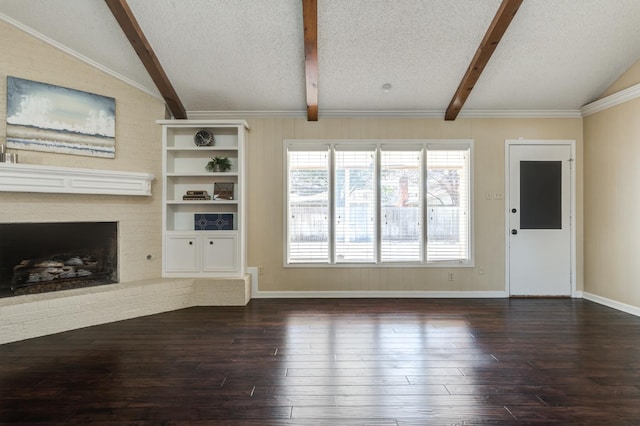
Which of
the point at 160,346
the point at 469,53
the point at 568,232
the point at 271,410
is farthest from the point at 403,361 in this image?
the point at 568,232

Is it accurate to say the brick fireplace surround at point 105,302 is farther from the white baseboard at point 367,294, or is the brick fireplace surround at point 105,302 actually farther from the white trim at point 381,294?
the white trim at point 381,294

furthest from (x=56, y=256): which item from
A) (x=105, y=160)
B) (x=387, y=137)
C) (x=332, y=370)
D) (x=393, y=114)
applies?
(x=393, y=114)

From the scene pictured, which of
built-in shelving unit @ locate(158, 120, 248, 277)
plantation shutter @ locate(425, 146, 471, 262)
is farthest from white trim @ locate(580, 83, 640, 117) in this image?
built-in shelving unit @ locate(158, 120, 248, 277)

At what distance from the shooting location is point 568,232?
4.89m

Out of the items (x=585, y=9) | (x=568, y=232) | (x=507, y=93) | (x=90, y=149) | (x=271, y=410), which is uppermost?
(x=585, y=9)

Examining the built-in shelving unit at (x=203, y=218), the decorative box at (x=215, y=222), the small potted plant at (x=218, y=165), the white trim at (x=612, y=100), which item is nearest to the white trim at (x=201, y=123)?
the built-in shelving unit at (x=203, y=218)

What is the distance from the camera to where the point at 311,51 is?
3.67 m

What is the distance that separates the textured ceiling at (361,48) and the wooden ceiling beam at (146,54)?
0.09 meters

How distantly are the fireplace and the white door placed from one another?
537cm

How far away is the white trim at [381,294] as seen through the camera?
4895 millimetres

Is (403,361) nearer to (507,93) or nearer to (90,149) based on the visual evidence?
(507,93)

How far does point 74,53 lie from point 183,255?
8.70 ft

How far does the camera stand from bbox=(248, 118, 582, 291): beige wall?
4.91 m

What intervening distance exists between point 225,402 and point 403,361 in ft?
4.62
